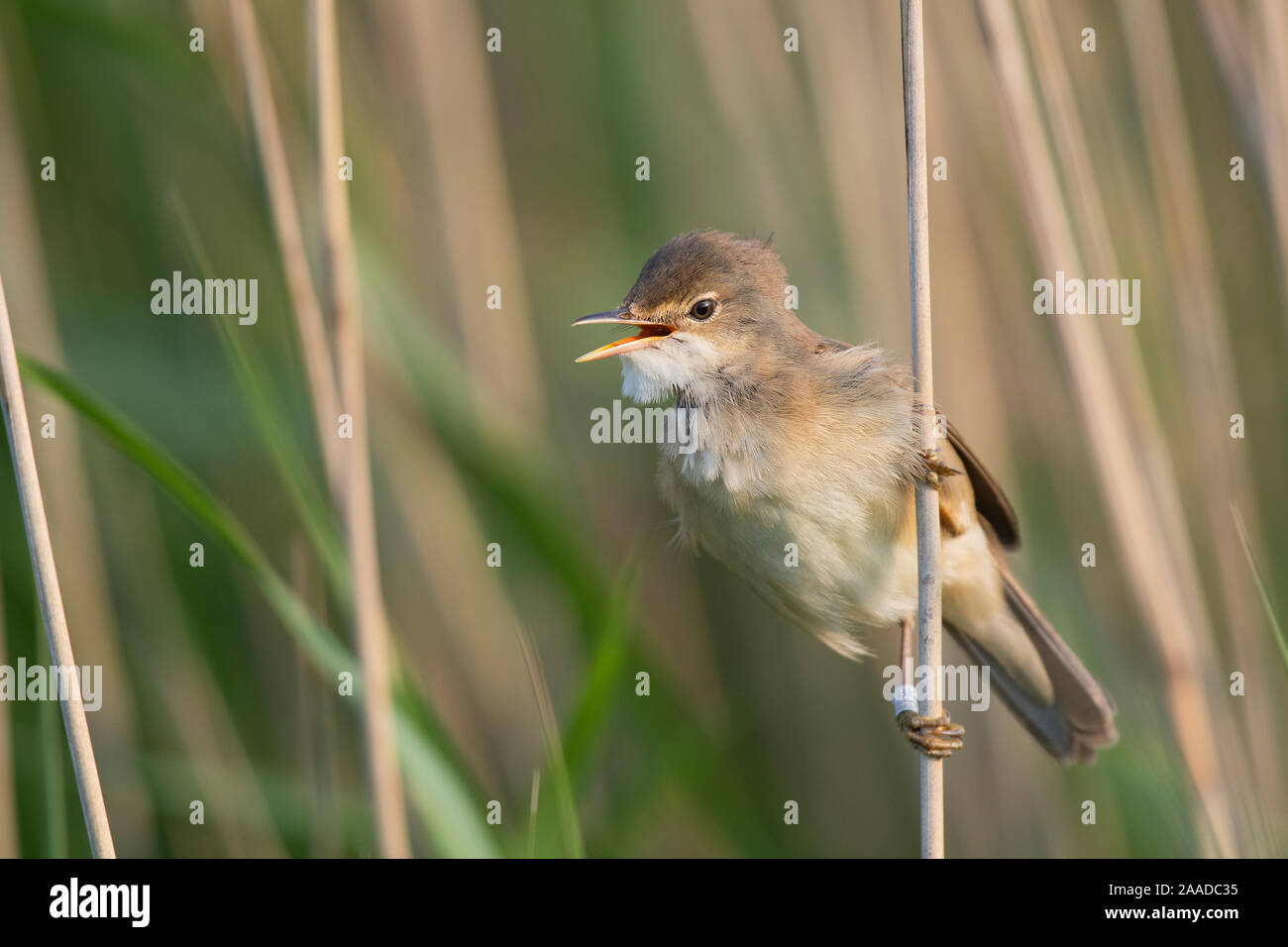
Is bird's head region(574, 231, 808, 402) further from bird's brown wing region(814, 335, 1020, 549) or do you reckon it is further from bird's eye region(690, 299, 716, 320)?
bird's brown wing region(814, 335, 1020, 549)

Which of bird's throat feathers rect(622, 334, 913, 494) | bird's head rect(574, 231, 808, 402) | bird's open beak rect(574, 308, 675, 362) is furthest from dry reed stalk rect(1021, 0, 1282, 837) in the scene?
bird's open beak rect(574, 308, 675, 362)

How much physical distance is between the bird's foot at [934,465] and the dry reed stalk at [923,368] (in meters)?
0.01

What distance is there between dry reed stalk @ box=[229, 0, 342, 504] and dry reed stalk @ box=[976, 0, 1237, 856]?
143cm

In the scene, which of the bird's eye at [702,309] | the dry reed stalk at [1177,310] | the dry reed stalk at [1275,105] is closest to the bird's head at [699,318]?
the bird's eye at [702,309]

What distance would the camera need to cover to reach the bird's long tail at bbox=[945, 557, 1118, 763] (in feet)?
9.44

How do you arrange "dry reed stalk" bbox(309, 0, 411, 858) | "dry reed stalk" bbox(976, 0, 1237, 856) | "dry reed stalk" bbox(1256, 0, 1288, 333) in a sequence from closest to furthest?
"dry reed stalk" bbox(309, 0, 411, 858) < "dry reed stalk" bbox(976, 0, 1237, 856) < "dry reed stalk" bbox(1256, 0, 1288, 333)

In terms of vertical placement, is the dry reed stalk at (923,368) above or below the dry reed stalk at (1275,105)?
below

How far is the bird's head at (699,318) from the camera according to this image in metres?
2.59

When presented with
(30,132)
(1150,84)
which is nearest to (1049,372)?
(1150,84)

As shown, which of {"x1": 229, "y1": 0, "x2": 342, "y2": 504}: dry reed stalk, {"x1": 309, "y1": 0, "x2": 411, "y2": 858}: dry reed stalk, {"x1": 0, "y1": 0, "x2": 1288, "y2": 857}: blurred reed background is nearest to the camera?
{"x1": 309, "y1": 0, "x2": 411, "y2": 858}: dry reed stalk

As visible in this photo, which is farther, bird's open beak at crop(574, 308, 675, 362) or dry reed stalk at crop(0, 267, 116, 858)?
bird's open beak at crop(574, 308, 675, 362)

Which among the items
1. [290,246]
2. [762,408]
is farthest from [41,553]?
[762,408]

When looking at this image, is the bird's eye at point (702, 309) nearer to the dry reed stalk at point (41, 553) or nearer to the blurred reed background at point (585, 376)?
the blurred reed background at point (585, 376)

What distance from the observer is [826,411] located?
2.60 m
